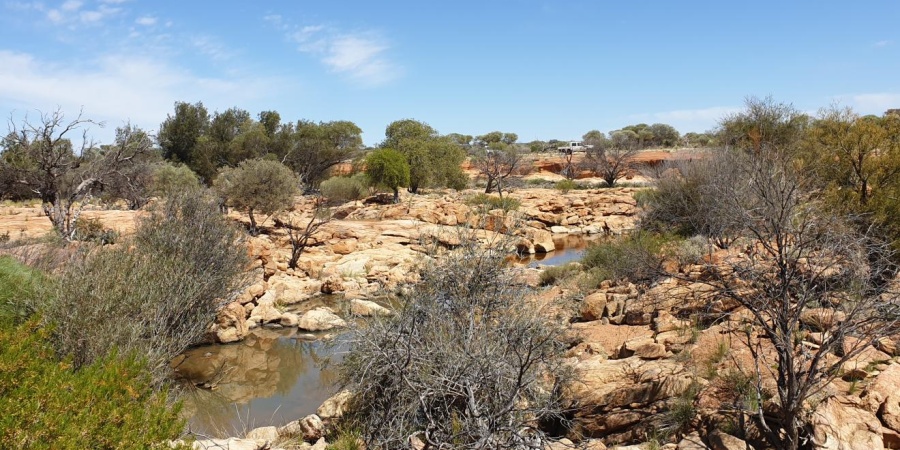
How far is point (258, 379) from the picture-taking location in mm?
12016

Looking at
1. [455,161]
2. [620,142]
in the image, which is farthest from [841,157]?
[620,142]

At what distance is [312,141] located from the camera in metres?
42.4

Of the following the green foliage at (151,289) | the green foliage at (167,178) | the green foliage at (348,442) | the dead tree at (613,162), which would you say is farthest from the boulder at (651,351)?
the dead tree at (613,162)

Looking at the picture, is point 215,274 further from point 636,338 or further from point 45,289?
point 636,338

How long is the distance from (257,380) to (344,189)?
82.5 ft

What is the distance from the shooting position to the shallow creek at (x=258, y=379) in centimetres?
999

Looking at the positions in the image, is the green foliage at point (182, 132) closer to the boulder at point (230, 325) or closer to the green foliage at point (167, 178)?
the green foliage at point (167, 178)

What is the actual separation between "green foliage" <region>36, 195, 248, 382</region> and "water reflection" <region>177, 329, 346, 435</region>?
3.97 feet

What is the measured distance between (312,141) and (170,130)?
12291 millimetres

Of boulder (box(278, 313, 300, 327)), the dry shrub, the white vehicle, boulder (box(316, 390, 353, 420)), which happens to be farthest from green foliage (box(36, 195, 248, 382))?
the white vehicle

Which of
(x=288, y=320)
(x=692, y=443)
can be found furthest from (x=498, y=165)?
(x=692, y=443)

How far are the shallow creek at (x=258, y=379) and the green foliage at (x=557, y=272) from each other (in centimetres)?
761

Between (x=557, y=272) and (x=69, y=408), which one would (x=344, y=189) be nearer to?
(x=557, y=272)

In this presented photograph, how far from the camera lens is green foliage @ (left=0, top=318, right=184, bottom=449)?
12.2 ft
